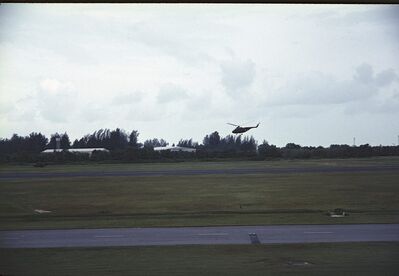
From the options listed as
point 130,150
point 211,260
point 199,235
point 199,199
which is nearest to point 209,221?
point 199,235

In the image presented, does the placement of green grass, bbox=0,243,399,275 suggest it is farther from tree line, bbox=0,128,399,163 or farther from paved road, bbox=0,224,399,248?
tree line, bbox=0,128,399,163

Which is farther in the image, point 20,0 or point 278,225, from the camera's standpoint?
point 278,225

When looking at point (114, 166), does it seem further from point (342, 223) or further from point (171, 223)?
point (342, 223)

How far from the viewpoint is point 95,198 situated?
18.0 meters

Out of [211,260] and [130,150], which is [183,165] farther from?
[211,260]

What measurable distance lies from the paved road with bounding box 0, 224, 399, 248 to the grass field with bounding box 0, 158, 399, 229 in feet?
3.18

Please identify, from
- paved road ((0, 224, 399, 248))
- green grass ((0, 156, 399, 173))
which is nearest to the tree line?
green grass ((0, 156, 399, 173))

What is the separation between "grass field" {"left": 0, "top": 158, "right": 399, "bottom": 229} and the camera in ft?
43.1

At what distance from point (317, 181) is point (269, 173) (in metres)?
3.85

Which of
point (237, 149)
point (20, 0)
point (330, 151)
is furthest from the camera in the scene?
point (330, 151)

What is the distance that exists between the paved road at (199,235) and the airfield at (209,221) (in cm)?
2

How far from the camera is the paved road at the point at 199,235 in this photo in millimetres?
9445

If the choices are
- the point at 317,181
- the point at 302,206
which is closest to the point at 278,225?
the point at 302,206

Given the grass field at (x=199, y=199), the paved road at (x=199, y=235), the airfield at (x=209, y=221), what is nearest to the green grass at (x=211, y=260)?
the airfield at (x=209, y=221)
